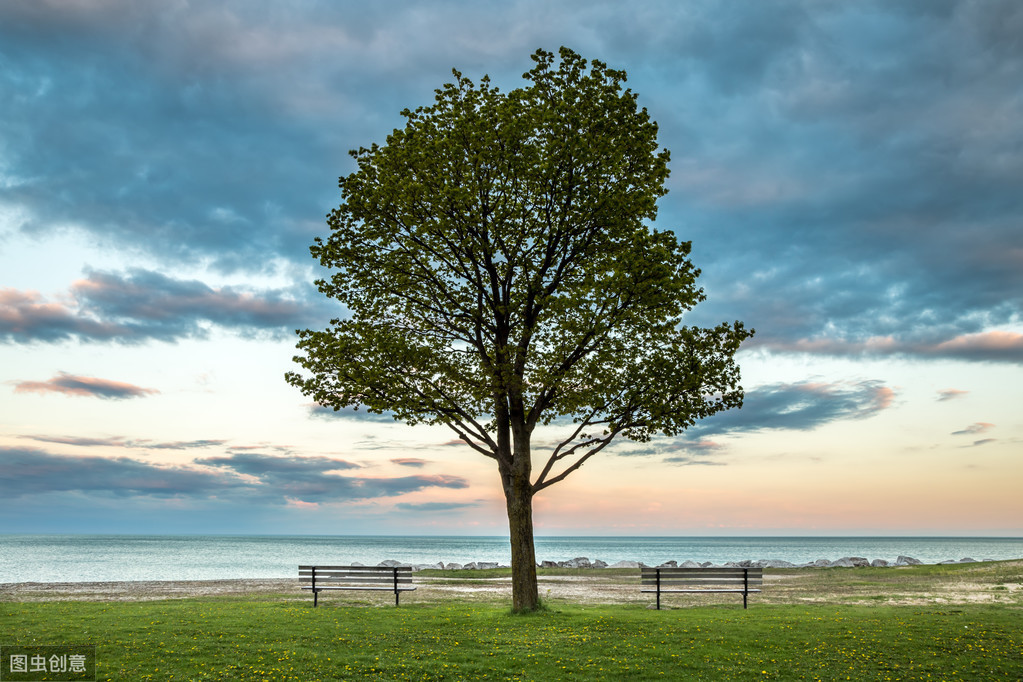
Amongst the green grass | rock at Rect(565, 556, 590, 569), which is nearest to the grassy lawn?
the green grass

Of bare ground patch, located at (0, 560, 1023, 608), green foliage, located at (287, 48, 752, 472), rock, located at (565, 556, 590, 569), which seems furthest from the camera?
rock, located at (565, 556, 590, 569)

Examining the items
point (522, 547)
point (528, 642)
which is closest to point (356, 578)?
point (522, 547)

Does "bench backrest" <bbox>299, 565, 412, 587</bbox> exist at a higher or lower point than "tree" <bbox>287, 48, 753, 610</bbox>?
lower

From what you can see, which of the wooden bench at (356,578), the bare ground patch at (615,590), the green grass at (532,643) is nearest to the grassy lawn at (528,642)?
the green grass at (532,643)

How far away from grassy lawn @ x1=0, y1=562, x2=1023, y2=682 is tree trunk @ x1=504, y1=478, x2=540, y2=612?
27.8 inches

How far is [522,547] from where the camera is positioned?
1867cm

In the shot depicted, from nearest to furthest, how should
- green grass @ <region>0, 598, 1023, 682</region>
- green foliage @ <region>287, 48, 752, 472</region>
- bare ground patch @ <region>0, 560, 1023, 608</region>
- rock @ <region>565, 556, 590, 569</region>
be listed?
green grass @ <region>0, 598, 1023, 682</region> → green foliage @ <region>287, 48, 752, 472</region> → bare ground patch @ <region>0, 560, 1023, 608</region> → rock @ <region>565, 556, 590, 569</region>

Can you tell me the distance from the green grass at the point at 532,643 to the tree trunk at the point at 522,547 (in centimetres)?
64

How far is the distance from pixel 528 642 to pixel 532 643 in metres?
0.15

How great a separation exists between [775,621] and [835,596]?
42.9 feet

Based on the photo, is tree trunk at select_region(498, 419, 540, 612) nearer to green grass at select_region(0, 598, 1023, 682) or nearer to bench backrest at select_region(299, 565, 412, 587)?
green grass at select_region(0, 598, 1023, 682)

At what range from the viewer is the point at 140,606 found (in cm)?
2077

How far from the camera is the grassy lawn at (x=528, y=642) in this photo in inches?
438

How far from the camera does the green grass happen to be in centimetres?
1111
